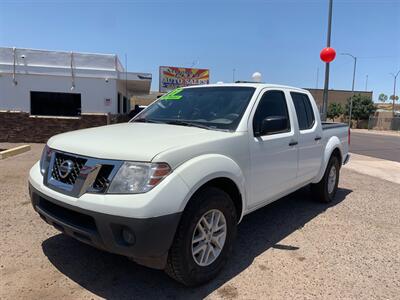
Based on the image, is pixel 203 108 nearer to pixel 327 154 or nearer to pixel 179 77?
pixel 327 154

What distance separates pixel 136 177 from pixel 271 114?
2.14 meters

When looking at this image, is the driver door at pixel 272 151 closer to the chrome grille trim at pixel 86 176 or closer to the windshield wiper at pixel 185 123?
the windshield wiper at pixel 185 123

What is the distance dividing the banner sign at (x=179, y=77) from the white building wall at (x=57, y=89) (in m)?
7.68

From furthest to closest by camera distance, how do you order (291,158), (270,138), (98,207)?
(291,158), (270,138), (98,207)

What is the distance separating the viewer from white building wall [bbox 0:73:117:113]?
16.5 metres

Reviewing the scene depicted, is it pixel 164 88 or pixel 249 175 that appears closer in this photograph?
pixel 249 175

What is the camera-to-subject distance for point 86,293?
3.04 m

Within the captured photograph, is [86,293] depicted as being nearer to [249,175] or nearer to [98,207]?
[98,207]

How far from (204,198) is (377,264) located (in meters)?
2.19

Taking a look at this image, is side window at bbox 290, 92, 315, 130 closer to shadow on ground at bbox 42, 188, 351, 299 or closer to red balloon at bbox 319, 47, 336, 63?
shadow on ground at bbox 42, 188, 351, 299

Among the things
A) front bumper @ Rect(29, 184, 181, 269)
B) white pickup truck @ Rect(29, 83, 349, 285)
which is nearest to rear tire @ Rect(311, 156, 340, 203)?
white pickup truck @ Rect(29, 83, 349, 285)

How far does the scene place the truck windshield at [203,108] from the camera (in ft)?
12.6

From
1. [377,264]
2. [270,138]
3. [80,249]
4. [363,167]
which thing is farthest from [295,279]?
[363,167]

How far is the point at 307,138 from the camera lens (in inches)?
195
